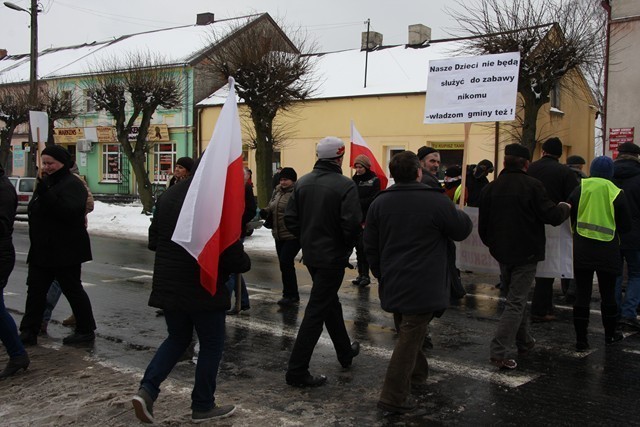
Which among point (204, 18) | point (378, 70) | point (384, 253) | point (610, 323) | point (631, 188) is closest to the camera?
point (384, 253)

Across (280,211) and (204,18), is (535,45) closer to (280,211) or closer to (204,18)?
(280,211)

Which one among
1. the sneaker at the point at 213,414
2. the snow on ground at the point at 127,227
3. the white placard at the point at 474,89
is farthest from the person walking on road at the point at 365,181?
the snow on ground at the point at 127,227

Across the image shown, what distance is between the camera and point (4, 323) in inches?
210

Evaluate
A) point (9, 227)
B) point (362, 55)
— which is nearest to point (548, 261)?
point (9, 227)

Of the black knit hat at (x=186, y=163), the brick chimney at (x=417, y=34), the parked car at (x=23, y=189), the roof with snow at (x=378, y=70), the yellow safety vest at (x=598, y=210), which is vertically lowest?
the parked car at (x=23, y=189)

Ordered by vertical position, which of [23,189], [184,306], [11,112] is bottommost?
[184,306]

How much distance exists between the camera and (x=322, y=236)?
204 inches

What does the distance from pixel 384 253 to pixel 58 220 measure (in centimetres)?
328

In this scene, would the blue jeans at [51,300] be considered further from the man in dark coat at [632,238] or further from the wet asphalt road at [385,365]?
the man in dark coat at [632,238]

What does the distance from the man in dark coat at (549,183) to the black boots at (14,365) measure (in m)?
5.19

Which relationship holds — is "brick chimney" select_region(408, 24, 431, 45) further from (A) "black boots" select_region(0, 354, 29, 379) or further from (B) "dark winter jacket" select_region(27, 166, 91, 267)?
(A) "black boots" select_region(0, 354, 29, 379)

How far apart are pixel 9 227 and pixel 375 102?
874 inches

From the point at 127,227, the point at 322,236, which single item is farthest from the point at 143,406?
the point at 127,227

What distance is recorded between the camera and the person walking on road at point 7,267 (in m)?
5.20
